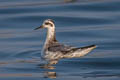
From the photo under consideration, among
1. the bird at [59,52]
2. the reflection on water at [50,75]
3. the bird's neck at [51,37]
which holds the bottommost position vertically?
the reflection on water at [50,75]

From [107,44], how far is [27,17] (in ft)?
22.6

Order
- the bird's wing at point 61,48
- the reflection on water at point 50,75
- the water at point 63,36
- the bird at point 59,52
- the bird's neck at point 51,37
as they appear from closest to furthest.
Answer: the reflection on water at point 50,75, the water at point 63,36, the bird at point 59,52, the bird's wing at point 61,48, the bird's neck at point 51,37

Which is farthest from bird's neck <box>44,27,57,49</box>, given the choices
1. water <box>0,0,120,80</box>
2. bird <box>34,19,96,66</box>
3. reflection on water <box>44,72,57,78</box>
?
reflection on water <box>44,72,57,78</box>

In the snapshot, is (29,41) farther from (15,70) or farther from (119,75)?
(119,75)

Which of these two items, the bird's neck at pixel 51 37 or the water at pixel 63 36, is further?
the bird's neck at pixel 51 37

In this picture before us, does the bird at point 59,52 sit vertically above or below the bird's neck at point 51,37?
below

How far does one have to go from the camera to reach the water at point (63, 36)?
20.1 metres

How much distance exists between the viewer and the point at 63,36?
87.0 ft

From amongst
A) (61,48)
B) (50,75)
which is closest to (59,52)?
(61,48)

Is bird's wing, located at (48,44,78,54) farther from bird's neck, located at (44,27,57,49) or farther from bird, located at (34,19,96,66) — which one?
bird's neck, located at (44,27,57,49)

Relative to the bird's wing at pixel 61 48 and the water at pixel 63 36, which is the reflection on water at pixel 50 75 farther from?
the bird's wing at pixel 61 48

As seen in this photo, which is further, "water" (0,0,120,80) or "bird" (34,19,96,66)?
"bird" (34,19,96,66)

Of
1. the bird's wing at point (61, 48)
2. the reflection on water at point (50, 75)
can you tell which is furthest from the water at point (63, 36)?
the bird's wing at point (61, 48)

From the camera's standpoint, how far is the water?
20.1 m
